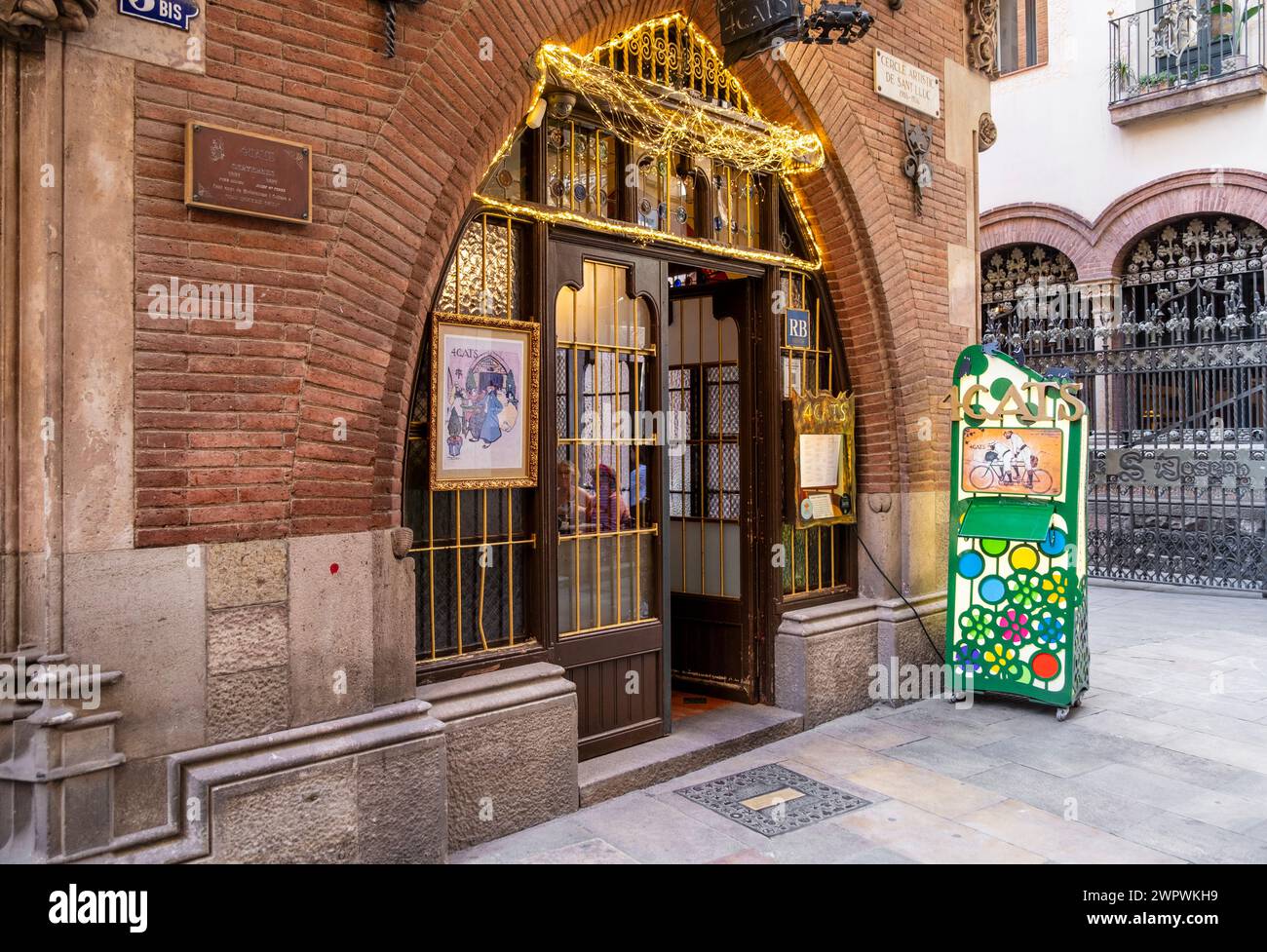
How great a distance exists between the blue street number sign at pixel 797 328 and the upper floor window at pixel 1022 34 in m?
11.4

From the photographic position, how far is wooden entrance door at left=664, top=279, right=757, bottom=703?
6613 millimetres

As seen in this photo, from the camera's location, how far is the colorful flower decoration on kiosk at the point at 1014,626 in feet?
21.6

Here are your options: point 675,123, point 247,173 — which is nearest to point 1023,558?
point 675,123

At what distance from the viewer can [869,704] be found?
694cm

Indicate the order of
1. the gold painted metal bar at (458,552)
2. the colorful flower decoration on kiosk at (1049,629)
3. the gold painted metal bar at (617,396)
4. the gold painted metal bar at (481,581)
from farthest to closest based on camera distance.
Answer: the colorful flower decoration on kiosk at (1049,629), the gold painted metal bar at (617,396), the gold painted metal bar at (481,581), the gold painted metal bar at (458,552)

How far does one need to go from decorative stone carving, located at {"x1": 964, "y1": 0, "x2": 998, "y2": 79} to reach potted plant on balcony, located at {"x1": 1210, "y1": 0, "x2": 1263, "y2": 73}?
7486 mm

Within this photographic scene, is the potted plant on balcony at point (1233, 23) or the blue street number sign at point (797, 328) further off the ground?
the potted plant on balcony at point (1233, 23)

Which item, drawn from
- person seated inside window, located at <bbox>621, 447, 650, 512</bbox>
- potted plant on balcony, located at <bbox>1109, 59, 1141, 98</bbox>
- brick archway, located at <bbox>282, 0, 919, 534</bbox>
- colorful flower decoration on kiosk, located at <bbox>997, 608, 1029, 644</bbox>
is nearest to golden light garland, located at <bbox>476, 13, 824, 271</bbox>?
brick archway, located at <bbox>282, 0, 919, 534</bbox>

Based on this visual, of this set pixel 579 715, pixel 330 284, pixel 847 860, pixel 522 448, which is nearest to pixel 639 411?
pixel 522 448

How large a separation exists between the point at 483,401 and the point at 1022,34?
14771 millimetres

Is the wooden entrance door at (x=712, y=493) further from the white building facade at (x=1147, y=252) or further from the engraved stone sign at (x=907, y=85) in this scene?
the white building facade at (x=1147, y=252)

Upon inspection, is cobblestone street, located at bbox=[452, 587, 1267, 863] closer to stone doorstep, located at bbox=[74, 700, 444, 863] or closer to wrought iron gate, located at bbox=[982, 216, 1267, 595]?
stone doorstep, located at bbox=[74, 700, 444, 863]

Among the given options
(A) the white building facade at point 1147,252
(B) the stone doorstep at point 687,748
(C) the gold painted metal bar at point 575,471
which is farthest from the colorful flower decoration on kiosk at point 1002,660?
(A) the white building facade at point 1147,252
